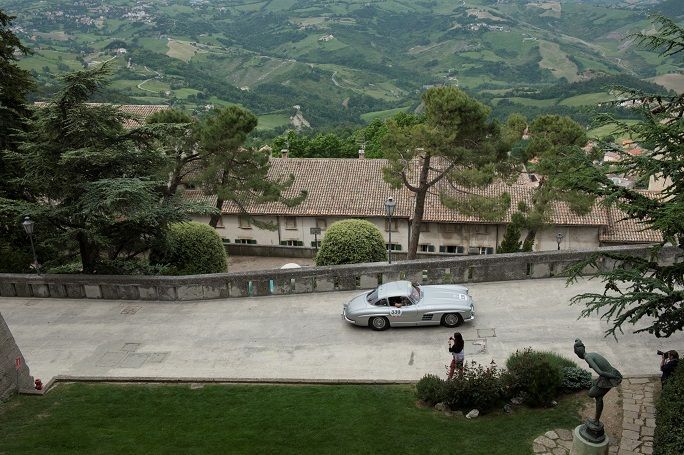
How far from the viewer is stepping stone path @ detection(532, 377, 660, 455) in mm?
10766

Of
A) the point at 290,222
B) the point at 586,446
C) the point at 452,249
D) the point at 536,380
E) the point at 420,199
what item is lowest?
the point at 452,249

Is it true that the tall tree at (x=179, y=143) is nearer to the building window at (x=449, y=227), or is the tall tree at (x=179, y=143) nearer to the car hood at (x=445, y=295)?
the car hood at (x=445, y=295)

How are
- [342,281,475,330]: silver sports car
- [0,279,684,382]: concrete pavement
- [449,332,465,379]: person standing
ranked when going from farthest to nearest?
[342,281,475,330]: silver sports car < [0,279,684,382]: concrete pavement < [449,332,465,379]: person standing

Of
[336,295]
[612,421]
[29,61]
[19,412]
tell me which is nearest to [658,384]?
[612,421]

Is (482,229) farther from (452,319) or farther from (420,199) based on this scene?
(452,319)

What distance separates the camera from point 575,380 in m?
13.0

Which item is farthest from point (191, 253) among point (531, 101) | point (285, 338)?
point (531, 101)

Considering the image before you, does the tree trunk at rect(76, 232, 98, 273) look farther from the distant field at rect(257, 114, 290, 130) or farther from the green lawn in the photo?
the distant field at rect(257, 114, 290, 130)

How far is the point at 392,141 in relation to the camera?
92.9 feet

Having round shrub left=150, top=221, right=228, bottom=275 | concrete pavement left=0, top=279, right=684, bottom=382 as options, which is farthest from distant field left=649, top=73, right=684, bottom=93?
concrete pavement left=0, top=279, right=684, bottom=382

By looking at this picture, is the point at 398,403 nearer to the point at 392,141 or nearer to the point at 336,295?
the point at 336,295

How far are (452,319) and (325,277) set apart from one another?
5276 mm

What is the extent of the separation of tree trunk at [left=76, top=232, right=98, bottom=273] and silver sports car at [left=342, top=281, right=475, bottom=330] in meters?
10.5

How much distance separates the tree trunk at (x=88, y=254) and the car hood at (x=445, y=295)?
485 inches
